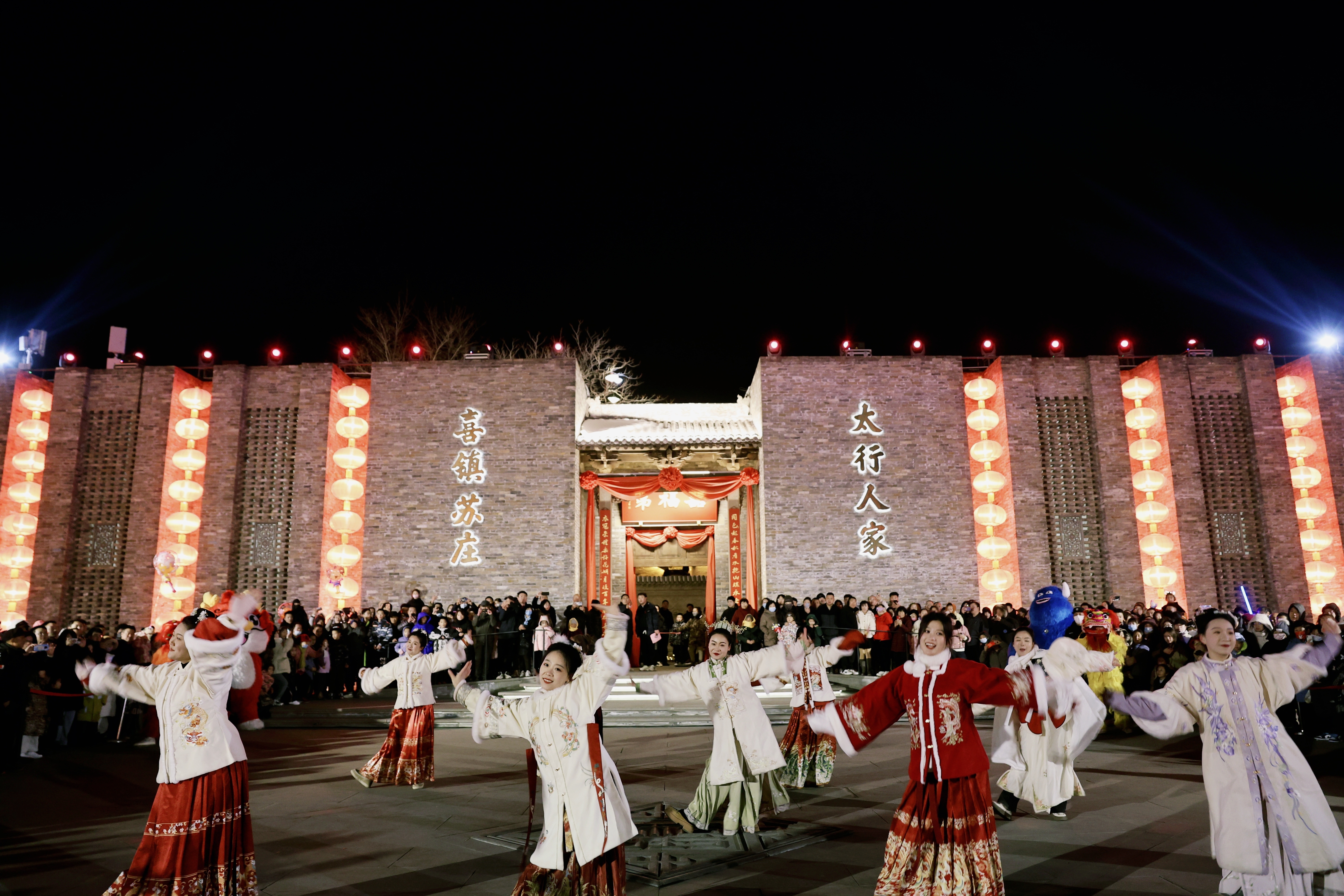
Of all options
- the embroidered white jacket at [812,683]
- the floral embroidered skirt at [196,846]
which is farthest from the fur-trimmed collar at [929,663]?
the floral embroidered skirt at [196,846]

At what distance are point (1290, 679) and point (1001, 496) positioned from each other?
Answer: 42.9 ft

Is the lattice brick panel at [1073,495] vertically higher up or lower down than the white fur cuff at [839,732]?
higher up

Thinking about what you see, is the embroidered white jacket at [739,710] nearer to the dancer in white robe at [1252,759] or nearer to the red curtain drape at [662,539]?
the dancer in white robe at [1252,759]

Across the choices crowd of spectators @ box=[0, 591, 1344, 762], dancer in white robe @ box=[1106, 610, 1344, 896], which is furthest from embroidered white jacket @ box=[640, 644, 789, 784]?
dancer in white robe @ box=[1106, 610, 1344, 896]

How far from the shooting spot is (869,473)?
16062 millimetres

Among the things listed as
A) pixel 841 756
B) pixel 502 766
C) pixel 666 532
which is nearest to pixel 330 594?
pixel 666 532

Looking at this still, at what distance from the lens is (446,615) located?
1355 cm

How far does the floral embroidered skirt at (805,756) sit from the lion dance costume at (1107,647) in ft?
6.82

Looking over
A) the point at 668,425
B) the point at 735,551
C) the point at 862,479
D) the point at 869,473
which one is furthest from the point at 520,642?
the point at 869,473

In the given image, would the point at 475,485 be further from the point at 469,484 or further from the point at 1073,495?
the point at 1073,495

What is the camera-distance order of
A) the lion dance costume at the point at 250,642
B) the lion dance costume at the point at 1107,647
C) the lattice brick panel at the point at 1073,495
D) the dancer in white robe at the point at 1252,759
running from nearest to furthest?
1. the dancer in white robe at the point at 1252,759
2. the lion dance costume at the point at 250,642
3. the lion dance costume at the point at 1107,647
4. the lattice brick panel at the point at 1073,495

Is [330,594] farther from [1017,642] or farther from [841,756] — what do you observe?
[1017,642]

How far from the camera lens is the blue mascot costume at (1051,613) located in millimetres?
5426

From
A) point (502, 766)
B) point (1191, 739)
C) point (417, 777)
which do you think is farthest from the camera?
point (1191, 739)
